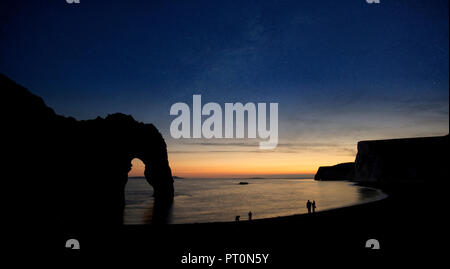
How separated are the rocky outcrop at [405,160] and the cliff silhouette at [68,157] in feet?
263

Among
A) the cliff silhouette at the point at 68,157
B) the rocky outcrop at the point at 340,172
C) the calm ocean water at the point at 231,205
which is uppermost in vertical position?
the cliff silhouette at the point at 68,157

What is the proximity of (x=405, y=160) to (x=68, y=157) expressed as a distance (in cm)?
9815

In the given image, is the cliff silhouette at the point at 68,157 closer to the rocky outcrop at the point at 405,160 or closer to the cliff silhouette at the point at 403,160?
the cliff silhouette at the point at 403,160

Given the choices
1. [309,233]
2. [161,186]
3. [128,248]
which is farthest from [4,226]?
[161,186]

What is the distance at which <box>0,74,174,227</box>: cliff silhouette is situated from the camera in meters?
16.8

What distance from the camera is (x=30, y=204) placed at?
17.0m

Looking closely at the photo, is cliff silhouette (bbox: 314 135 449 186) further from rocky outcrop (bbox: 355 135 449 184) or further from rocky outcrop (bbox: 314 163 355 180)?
rocky outcrop (bbox: 314 163 355 180)

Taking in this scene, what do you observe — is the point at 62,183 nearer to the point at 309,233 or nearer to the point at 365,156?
the point at 309,233

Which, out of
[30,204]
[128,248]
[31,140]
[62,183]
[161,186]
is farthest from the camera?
[161,186]

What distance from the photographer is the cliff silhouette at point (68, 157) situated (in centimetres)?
1680

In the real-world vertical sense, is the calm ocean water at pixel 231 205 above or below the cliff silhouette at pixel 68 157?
below

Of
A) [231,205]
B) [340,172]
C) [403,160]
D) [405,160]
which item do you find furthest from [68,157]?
[340,172]

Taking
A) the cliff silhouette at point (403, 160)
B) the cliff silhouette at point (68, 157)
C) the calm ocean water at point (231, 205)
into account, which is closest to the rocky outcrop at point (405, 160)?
the cliff silhouette at point (403, 160)
